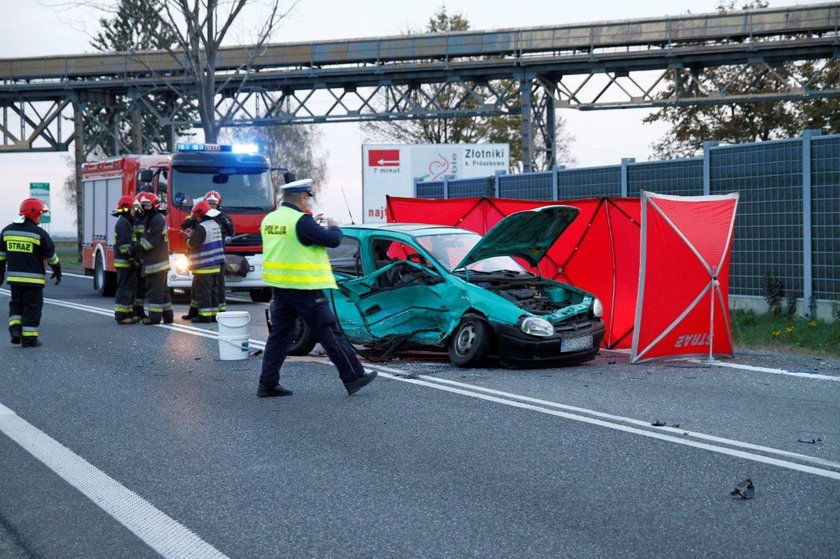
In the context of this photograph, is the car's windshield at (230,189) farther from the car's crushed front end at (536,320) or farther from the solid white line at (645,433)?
the solid white line at (645,433)

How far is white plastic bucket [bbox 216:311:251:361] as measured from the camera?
12250 mm

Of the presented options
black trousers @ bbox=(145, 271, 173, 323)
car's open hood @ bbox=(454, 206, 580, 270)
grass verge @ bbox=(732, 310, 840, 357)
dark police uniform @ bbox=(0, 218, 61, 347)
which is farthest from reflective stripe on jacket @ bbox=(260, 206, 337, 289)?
black trousers @ bbox=(145, 271, 173, 323)

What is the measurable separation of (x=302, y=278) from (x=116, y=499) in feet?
11.5

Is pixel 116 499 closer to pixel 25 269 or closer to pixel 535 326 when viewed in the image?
pixel 535 326

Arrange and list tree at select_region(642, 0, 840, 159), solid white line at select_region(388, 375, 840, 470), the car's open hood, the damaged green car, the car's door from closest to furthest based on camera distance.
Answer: solid white line at select_region(388, 375, 840, 470), the damaged green car, the car's open hood, the car's door, tree at select_region(642, 0, 840, 159)

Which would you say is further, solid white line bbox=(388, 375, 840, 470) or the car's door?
the car's door

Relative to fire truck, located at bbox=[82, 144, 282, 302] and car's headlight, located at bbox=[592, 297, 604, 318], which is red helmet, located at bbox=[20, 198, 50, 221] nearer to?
fire truck, located at bbox=[82, 144, 282, 302]

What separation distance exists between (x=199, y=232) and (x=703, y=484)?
11.8m

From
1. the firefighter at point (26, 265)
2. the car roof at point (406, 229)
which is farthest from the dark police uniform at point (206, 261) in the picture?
the car roof at point (406, 229)

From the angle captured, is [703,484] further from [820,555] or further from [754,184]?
[754,184]

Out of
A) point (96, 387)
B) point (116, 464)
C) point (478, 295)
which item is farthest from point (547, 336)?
point (116, 464)

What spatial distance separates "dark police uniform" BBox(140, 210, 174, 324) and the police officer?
7836mm

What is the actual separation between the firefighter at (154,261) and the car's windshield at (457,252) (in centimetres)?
623

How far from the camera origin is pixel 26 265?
14.0 metres
